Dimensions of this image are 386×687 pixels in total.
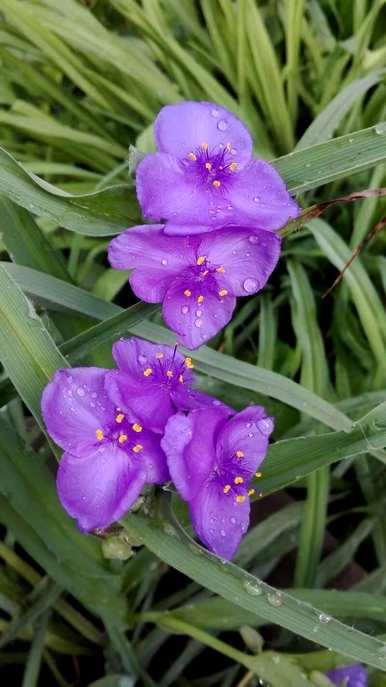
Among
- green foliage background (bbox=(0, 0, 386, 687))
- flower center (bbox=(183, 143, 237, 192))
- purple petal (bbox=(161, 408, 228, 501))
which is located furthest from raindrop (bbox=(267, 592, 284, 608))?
flower center (bbox=(183, 143, 237, 192))

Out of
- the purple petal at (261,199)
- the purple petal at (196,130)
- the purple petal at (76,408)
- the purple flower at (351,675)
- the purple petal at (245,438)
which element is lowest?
the purple petal at (76,408)

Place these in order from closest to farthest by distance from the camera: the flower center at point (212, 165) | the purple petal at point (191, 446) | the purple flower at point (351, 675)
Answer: the purple petal at point (191, 446) → the flower center at point (212, 165) → the purple flower at point (351, 675)

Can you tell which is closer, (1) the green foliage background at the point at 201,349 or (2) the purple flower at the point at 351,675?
(1) the green foliage background at the point at 201,349

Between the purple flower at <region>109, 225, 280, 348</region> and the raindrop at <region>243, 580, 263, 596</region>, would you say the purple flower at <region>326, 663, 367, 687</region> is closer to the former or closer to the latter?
the raindrop at <region>243, 580, 263, 596</region>

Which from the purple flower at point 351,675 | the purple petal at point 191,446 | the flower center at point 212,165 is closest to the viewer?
the purple petal at point 191,446

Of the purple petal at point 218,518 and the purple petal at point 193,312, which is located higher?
the purple petal at point 193,312

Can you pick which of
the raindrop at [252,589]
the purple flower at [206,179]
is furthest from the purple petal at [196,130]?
the raindrop at [252,589]

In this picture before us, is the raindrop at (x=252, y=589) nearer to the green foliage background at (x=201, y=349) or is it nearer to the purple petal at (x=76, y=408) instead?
the green foliage background at (x=201, y=349)
